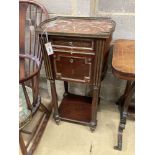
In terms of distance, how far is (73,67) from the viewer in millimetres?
1354

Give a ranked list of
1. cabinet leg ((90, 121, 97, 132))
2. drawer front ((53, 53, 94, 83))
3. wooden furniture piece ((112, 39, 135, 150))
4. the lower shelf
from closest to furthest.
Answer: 1. wooden furniture piece ((112, 39, 135, 150))
2. drawer front ((53, 53, 94, 83))
3. cabinet leg ((90, 121, 97, 132))
4. the lower shelf

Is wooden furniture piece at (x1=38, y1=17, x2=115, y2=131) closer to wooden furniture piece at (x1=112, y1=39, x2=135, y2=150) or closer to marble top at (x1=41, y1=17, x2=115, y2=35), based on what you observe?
marble top at (x1=41, y1=17, x2=115, y2=35)

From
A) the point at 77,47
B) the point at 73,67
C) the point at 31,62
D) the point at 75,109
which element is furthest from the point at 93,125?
the point at 31,62

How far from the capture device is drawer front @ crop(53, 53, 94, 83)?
130 centimetres

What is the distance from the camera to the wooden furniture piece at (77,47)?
1.21m

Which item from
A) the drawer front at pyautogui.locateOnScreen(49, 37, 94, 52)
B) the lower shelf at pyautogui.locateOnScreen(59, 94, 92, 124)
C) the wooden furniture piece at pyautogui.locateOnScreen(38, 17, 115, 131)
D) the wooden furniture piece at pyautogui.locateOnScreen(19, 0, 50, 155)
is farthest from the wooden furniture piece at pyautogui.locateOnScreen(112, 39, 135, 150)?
the wooden furniture piece at pyautogui.locateOnScreen(19, 0, 50, 155)

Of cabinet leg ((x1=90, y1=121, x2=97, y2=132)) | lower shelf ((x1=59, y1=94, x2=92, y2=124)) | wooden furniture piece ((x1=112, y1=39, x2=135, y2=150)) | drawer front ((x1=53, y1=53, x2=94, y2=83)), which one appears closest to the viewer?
wooden furniture piece ((x1=112, y1=39, x2=135, y2=150))

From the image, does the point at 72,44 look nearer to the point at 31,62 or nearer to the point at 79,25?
the point at 79,25

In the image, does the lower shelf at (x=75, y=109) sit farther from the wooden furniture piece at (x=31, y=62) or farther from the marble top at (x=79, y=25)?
the marble top at (x=79, y=25)
